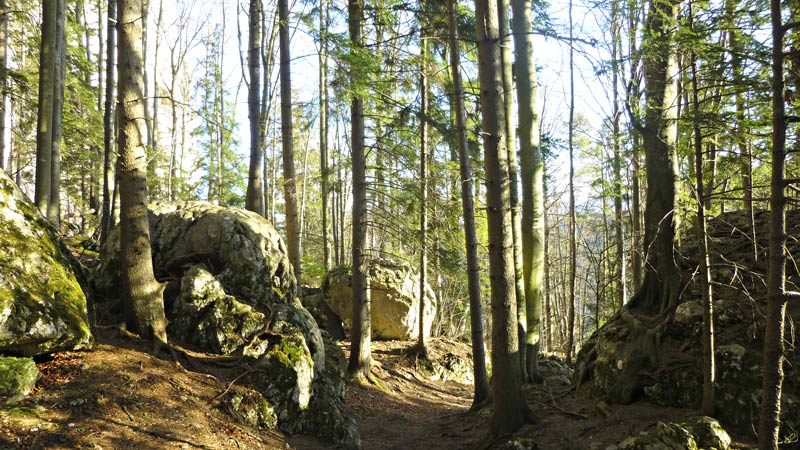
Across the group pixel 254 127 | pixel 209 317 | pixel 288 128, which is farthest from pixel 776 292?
pixel 254 127

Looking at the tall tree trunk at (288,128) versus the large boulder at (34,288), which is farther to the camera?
the tall tree trunk at (288,128)

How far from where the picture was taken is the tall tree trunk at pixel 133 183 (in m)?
5.81

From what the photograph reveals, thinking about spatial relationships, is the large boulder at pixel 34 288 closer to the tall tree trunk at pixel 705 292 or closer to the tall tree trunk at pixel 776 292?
the tall tree trunk at pixel 776 292

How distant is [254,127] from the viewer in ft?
33.7

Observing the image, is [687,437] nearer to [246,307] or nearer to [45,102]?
[246,307]

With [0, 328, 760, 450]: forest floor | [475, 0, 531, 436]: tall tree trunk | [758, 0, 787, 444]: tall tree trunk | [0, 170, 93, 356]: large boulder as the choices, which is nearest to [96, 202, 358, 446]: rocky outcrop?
[0, 328, 760, 450]: forest floor

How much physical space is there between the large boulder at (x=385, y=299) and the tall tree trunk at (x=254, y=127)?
420 cm

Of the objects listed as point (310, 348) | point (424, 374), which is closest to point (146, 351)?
point (310, 348)

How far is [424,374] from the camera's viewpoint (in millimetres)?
12609

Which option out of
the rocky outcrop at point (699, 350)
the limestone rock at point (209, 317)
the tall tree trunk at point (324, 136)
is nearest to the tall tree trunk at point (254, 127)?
the tall tree trunk at point (324, 136)

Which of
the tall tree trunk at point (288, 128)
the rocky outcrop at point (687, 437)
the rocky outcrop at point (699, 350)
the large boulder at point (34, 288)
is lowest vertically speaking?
the rocky outcrop at point (687, 437)

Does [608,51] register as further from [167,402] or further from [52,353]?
[52,353]

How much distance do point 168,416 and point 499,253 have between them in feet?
14.6

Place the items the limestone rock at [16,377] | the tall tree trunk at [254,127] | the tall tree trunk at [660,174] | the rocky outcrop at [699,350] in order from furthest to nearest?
the tall tree trunk at [254,127], the tall tree trunk at [660,174], the rocky outcrop at [699,350], the limestone rock at [16,377]
